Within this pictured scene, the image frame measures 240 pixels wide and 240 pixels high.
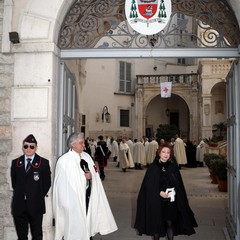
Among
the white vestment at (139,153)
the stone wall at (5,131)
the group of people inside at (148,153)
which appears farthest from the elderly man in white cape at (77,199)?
the white vestment at (139,153)

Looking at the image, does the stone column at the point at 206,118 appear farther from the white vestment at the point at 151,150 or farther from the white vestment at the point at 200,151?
the white vestment at the point at 151,150

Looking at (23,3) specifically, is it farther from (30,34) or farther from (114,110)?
(114,110)

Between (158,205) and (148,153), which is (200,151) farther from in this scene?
(158,205)

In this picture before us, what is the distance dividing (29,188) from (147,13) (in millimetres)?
2998

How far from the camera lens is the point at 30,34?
184 inches

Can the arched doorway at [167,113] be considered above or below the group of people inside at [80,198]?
above

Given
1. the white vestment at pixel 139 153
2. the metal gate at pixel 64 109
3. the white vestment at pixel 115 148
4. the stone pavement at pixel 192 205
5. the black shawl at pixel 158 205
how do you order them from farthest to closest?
1. the white vestment at pixel 115 148
2. the white vestment at pixel 139 153
3. the stone pavement at pixel 192 205
4. the metal gate at pixel 64 109
5. the black shawl at pixel 158 205

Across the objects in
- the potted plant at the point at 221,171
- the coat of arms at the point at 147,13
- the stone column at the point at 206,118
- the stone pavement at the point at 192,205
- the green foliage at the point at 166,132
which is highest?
the coat of arms at the point at 147,13

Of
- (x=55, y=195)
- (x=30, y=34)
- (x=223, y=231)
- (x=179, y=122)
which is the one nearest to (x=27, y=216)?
(x=55, y=195)

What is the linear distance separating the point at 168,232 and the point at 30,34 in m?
3.32

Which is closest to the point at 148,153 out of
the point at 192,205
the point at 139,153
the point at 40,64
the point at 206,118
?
the point at 139,153

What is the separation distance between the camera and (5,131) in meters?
4.73

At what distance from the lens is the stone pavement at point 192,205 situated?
559 centimetres

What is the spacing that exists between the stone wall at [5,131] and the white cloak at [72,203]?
0.76 meters
